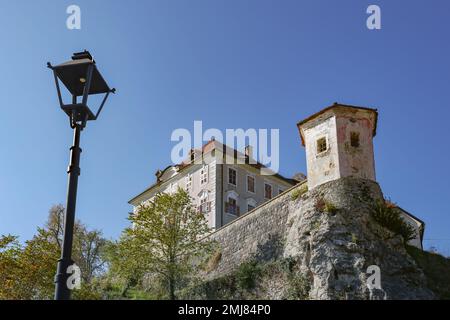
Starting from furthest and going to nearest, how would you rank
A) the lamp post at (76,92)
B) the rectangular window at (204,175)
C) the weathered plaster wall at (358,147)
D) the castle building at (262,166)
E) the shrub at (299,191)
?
the rectangular window at (204,175) < the shrub at (299,191) < the castle building at (262,166) < the weathered plaster wall at (358,147) < the lamp post at (76,92)

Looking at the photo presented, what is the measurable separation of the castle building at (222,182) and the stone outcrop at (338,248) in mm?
11225

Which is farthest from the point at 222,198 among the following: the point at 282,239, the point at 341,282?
the point at 341,282

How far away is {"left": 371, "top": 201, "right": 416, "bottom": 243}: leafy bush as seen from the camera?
21.8 meters

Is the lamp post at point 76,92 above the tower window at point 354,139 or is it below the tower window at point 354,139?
below

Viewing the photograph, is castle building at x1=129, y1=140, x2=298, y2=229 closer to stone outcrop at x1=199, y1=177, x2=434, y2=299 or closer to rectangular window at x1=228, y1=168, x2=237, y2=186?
rectangular window at x1=228, y1=168, x2=237, y2=186

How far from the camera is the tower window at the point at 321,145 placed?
23.4m

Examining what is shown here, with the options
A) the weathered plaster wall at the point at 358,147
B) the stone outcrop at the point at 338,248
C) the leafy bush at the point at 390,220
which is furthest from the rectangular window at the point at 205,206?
the leafy bush at the point at 390,220

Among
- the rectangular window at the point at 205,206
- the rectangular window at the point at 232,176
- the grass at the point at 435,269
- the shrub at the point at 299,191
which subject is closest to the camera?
the grass at the point at 435,269

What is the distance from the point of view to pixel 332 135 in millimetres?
23188

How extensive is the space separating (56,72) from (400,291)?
16936 millimetres

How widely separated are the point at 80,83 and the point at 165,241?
19914mm

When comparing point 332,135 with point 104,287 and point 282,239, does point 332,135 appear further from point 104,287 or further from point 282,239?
point 104,287

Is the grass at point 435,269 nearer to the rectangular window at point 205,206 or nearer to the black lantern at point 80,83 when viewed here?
the rectangular window at point 205,206
